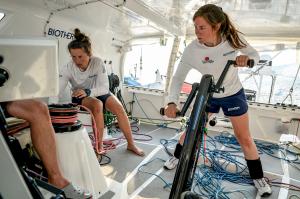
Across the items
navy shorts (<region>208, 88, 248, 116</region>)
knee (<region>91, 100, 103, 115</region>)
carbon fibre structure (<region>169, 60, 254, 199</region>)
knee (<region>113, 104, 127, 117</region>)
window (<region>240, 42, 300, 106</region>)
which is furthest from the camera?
window (<region>240, 42, 300, 106</region>)

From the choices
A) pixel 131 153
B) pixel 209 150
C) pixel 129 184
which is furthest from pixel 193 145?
pixel 209 150

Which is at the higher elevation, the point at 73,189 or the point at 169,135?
the point at 73,189

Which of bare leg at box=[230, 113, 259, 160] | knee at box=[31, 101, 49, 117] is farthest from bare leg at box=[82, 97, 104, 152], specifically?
bare leg at box=[230, 113, 259, 160]

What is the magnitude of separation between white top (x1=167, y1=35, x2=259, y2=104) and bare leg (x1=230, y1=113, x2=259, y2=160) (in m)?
0.23

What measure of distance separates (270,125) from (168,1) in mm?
2688

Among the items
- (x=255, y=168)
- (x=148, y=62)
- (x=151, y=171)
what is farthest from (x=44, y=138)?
(x=148, y=62)

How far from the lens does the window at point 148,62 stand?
200 inches

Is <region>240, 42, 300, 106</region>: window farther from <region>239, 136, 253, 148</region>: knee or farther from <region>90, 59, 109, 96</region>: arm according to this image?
<region>90, 59, 109, 96</region>: arm

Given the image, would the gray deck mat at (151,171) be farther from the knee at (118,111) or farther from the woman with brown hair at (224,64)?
the knee at (118,111)

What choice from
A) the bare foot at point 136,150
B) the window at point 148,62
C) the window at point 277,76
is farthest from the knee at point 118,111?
the window at point 277,76

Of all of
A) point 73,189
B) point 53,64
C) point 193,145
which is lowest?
point 73,189

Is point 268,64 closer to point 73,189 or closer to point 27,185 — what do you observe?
point 73,189

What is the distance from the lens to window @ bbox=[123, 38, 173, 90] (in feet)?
16.7

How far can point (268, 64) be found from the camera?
14.3 ft
